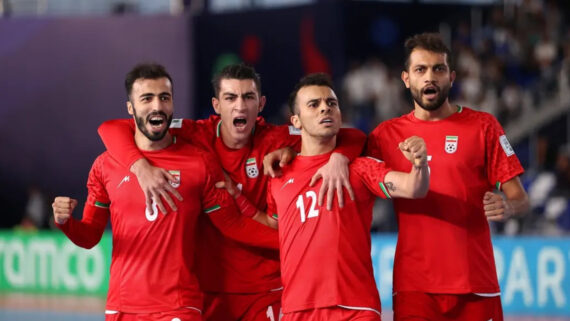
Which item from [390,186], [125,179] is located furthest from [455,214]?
[125,179]

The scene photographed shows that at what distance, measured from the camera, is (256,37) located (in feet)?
67.9

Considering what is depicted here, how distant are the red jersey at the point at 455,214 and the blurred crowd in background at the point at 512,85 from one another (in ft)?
31.3

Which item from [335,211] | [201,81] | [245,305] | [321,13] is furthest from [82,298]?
[335,211]

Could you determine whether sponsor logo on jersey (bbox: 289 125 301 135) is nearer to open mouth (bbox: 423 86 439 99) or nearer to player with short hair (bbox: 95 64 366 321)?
player with short hair (bbox: 95 64 366 321)

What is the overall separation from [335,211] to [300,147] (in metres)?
0.93

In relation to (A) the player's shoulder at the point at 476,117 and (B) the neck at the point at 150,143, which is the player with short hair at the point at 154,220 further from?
(A) the player's shoulder at the point at 476,117

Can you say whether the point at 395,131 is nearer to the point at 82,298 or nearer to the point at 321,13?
the point at 82,298

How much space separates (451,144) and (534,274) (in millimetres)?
7654

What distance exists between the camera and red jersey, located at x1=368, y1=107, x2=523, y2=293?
19.7ft

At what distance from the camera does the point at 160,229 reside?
6078 mm

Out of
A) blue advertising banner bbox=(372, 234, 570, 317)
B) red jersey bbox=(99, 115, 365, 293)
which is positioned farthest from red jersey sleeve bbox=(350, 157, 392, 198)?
blue advertising banner bbox=(372, 234, 570, 317)

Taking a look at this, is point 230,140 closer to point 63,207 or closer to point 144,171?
point 144,171

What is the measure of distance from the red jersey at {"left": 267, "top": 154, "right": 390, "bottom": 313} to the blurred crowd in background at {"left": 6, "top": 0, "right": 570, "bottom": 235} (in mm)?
9808

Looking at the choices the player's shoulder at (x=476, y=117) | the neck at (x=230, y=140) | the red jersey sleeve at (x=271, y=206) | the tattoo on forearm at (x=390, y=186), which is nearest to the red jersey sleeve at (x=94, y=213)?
the neck at (x=230, y=140)
